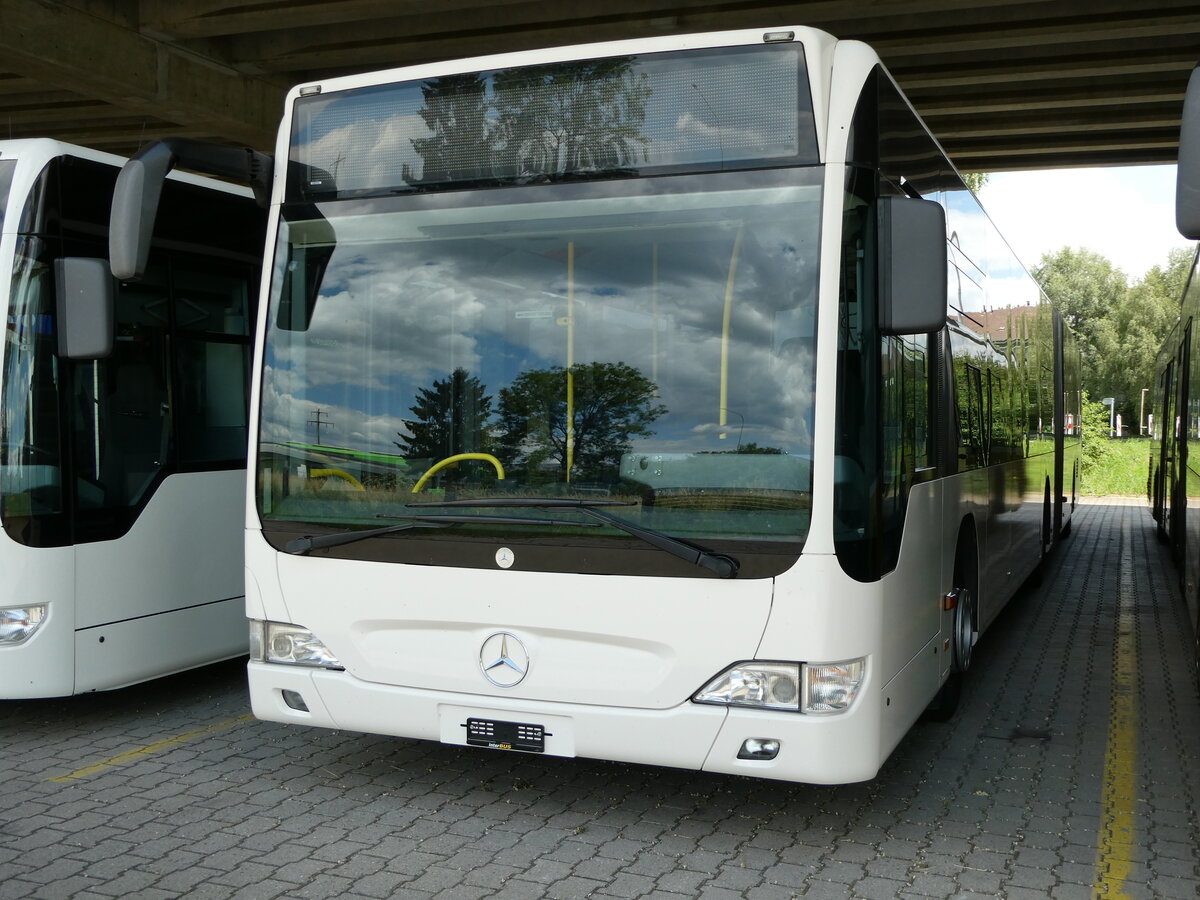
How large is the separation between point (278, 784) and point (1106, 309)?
67472mm

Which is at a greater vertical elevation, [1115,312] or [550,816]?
[1115,312]

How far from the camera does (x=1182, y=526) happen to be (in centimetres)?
1166

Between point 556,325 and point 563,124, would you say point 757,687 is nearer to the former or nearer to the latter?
point 556,325

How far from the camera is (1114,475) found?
126ft

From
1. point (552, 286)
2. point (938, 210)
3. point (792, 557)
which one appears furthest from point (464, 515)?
point (938, 210)

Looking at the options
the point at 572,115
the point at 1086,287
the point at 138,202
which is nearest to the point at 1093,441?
the point at 1086,287

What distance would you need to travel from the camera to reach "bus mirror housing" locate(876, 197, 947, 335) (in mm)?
4430

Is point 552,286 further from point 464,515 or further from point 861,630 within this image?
point 861,630

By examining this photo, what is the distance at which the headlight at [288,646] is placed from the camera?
5.12 metres

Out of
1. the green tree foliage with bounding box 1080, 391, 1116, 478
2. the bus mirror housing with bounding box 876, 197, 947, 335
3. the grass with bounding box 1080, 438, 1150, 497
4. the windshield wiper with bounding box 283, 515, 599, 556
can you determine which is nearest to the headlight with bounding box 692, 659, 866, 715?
the windshield wiper with bounding box 283, 515, 599, 556

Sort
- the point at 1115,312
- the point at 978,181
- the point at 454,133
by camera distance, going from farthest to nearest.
Answer: 1. the point at 1115,312
2. the point at 978,181
3. the point at 454,133

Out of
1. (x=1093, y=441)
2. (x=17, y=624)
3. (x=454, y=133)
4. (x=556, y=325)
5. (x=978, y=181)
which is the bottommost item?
(x=17, y=624)

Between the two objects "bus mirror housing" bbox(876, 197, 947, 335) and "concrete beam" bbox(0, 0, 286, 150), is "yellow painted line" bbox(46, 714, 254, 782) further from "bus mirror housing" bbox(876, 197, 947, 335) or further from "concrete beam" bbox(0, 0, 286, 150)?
"concrete beam" bbox(0, 0, 286, 150)

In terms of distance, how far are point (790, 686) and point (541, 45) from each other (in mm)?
9928
